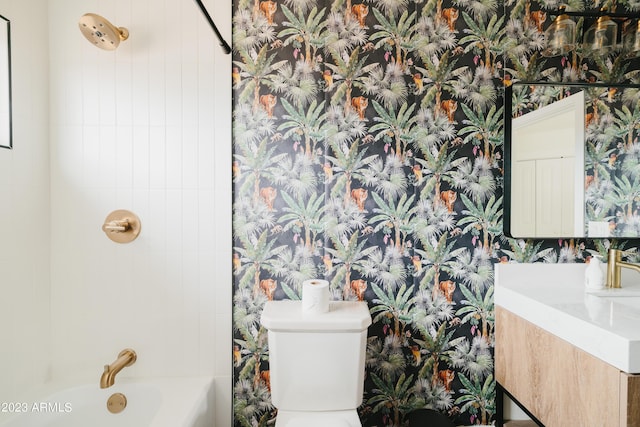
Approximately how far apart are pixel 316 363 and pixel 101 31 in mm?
1540

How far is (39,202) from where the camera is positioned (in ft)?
5.16

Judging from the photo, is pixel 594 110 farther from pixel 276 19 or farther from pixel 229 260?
pixel 229 260

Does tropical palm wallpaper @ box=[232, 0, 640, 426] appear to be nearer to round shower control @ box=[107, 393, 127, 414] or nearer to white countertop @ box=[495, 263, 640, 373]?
white countertop @ box=[495, 263, 640, 373]

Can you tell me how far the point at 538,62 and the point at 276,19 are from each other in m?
A: 1.17

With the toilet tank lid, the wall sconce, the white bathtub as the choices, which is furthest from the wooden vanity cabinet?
the white bathtub

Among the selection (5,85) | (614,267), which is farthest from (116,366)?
(614,267)

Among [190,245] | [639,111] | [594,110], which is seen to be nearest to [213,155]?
[190,245]

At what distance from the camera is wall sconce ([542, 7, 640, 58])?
5.08ft

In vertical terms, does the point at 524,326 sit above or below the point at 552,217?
below

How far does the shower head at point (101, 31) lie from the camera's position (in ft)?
4.68

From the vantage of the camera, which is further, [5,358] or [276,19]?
[276,19]

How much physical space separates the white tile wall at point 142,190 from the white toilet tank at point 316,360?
33 cm

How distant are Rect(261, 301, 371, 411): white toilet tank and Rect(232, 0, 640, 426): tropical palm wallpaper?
8.6 inches

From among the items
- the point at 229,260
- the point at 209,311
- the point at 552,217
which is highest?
the point at 552,217
